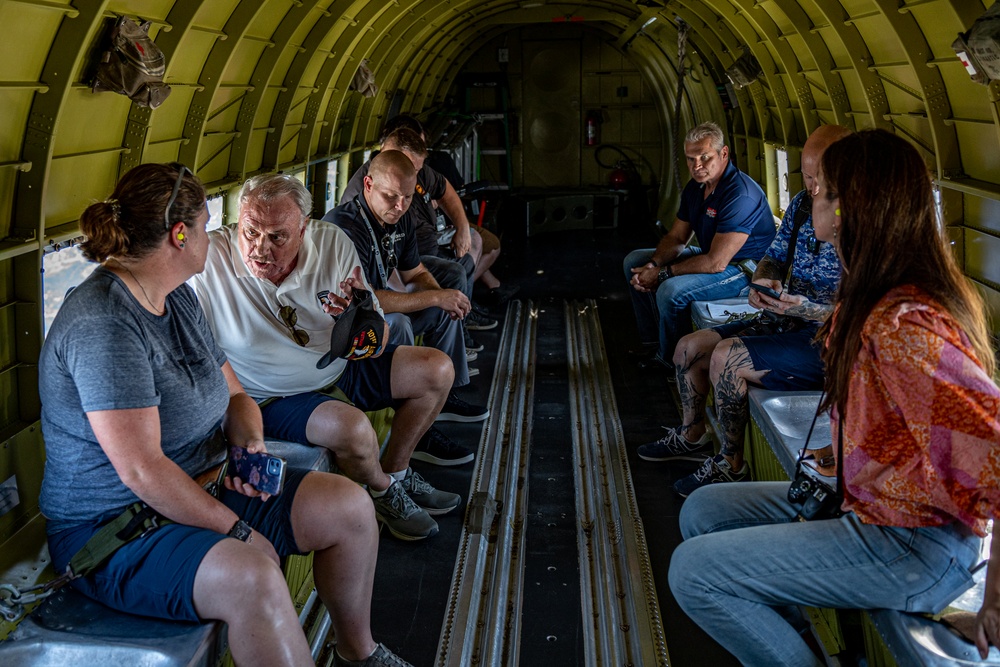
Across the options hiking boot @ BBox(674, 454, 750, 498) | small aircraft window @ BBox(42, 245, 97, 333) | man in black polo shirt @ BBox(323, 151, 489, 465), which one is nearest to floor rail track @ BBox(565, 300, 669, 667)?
hiking boot @ BBox(674, 454, 750, 498)

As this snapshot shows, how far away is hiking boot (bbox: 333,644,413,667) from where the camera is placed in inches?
114

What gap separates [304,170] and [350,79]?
41.9 inches

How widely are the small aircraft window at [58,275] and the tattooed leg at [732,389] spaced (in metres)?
2.91

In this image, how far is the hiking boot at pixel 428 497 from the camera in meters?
4.28

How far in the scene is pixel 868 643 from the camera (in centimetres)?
263

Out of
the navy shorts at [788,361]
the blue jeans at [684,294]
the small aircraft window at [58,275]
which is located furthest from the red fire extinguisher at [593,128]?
the small aircraft window at [58,275]

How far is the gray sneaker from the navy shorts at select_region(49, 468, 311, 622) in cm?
156

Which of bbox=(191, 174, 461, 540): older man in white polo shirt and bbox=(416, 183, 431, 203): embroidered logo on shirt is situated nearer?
bbox=(191, 174, 461, 540): older man in white polo shirt

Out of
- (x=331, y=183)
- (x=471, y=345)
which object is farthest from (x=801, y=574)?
(x=331, y=183)

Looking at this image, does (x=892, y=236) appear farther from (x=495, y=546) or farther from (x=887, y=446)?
(x=495, y=546)

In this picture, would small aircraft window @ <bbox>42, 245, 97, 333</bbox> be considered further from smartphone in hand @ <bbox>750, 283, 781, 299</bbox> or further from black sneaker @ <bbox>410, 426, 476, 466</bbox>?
smartphone in hand @ <bbox>750, 283, 781, 299</bbox>

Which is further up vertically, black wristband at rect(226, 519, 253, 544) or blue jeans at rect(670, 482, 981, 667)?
black wristband at rect(226, 519, 253, 544)

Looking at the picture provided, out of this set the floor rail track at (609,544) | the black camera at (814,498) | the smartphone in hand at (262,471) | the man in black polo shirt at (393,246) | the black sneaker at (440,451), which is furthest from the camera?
the black sneaker at (440,451)

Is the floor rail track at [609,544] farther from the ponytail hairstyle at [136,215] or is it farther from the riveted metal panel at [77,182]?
the riveted metal panel at [77,182]
